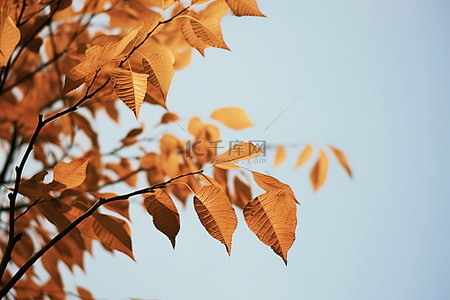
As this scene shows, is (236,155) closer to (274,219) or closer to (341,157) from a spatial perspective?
(274,219)

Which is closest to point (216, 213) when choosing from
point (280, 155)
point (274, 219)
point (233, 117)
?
point (274, 219)

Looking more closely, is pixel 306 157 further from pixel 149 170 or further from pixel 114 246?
pixel 114 246

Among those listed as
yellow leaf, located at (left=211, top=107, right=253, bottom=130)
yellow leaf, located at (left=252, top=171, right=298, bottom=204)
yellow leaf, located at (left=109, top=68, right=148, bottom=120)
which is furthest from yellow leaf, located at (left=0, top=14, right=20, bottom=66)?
yellow leaf, located at (left=211, top=107, right=253, bottom=130)

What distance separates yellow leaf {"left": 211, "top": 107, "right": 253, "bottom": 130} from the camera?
0.50m

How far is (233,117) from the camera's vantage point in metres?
0.51

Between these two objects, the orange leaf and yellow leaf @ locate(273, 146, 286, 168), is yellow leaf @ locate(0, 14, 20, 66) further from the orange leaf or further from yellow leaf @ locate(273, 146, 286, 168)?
yellow leaf @ locate(273, 146, 286, 168)

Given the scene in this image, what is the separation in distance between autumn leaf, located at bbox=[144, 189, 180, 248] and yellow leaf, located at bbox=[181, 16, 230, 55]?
0.37 ft

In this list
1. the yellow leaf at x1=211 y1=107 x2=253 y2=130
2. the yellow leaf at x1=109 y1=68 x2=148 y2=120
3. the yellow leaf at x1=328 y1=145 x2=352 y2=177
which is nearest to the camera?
the yellow leaf at x1=109 y1=68 x2=148 y2=120

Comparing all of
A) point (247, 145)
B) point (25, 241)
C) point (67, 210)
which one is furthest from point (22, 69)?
point (247, 145)

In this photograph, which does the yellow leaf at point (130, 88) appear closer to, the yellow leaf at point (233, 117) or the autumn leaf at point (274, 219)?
the autumn leaf at point (274, 219)

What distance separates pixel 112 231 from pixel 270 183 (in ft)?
0.44

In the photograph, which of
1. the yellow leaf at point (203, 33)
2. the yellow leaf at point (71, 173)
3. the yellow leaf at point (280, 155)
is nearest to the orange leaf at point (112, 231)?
the yellow leaf at point (71, 173)

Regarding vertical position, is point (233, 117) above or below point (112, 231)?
above

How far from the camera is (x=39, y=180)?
283 mm
